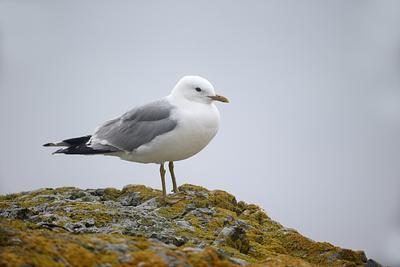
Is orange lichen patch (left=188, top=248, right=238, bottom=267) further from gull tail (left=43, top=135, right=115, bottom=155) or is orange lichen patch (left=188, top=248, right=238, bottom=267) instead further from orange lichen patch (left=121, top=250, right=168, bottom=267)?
gull tail (left=43, top=135, right=115, bottom=155)

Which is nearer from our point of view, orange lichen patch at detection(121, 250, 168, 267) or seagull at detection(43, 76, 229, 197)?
orange lichen patch at detection(121, 250, 168, 267)

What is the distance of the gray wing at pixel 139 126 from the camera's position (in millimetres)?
11632

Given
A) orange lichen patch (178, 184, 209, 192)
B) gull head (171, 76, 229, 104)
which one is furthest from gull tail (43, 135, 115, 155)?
gull head (171, 76, 229, 104)

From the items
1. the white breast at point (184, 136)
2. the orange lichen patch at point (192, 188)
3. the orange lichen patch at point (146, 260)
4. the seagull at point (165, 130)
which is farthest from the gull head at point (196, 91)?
the orange lichen patch at point (146, 260)

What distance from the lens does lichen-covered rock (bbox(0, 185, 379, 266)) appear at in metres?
4.60

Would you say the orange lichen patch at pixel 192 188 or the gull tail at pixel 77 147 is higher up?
the gull tail at pixel 77 147

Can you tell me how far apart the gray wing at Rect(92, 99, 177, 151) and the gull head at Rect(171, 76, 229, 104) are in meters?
0.47

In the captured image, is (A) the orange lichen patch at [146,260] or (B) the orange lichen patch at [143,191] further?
(B) the orange lichen patch at [143,191]

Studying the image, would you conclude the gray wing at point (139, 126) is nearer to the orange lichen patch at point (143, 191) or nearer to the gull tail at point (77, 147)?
the gull tail at point (77, 147)

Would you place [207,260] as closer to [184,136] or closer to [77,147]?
[184,136]

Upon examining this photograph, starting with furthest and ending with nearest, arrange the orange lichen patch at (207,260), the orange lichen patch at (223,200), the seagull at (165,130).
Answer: the seagull at (165,130) < the orange lichen patch at (223,200) < the orange lichen patch at (207,260)

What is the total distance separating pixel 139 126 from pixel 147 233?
524cm

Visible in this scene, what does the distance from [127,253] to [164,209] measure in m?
4.59

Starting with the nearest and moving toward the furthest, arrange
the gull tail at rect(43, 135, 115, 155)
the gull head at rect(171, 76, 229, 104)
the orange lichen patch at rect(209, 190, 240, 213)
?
1. the orange lichen patch at rect(209, 190, 240, 213)
2. the gull head at rect(171, 76, 229, 104)
3. the gull tail at rect(43, 135, 115, 155)
